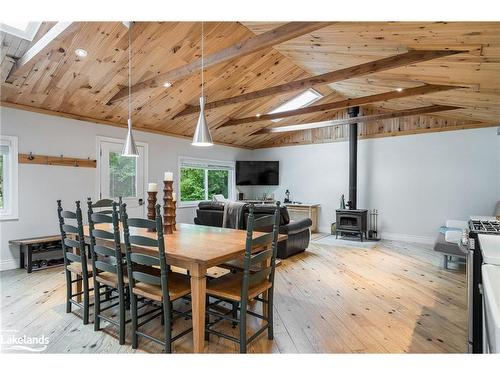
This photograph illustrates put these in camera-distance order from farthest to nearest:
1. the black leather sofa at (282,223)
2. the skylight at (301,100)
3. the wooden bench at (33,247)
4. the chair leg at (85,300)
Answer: the skylight at (301,100)
the black leather sofa at (282,223)
the wooden bench at (33,247)
the chair leg at (85,300)

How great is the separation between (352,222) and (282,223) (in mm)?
2498

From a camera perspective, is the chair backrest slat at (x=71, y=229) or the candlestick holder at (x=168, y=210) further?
the candlestick holder at (x=168, y=210)

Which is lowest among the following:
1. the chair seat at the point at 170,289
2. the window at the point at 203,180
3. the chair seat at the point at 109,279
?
the chair seat at the point at 109,279

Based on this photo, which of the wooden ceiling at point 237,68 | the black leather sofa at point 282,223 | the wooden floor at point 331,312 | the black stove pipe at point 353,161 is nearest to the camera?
the wooden floor at point 331,312

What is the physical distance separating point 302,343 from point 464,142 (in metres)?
5.54

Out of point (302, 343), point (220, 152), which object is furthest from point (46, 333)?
point (220, 152)

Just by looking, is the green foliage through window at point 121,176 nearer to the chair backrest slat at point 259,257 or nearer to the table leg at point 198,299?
the table leg at point 198,299

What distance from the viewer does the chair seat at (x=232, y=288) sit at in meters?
2.01

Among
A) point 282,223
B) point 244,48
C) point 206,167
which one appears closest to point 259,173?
point 206,167

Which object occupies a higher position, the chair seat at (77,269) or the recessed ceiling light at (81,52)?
the recessed ceiling light at (81,52)

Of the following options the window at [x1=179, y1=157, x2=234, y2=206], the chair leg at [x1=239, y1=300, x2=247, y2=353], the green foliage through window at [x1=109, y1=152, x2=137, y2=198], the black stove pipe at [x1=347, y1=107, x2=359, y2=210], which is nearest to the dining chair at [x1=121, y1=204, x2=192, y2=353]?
the chair leg at [x1=239, y1=300, x2=247, y2=353]

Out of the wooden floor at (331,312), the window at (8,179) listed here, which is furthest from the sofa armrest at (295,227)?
the window at (8,179)

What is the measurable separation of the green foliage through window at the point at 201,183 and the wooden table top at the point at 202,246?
416cm
